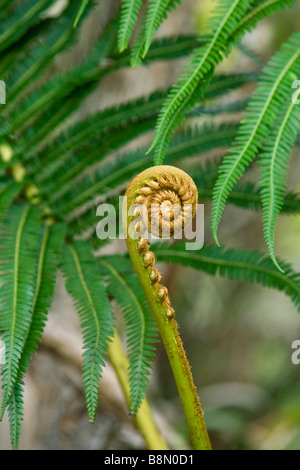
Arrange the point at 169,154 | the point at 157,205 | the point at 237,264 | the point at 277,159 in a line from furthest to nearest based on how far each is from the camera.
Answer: the point at 169,154 → the point at 237,264 → the point at 277,159 → the point at 157,205

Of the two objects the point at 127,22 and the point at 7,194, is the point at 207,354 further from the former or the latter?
the point at 127,22

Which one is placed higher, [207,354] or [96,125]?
[96,125]

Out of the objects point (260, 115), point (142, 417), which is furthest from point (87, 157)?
point (142, 417)

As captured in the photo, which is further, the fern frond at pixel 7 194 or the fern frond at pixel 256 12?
the fern frond at pixel 7 194

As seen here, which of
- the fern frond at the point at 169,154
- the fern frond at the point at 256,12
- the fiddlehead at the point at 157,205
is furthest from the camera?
the fern frond at the point at 169,154

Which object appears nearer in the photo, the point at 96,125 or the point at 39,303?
the point at 39,303

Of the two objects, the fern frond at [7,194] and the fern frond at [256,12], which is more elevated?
the fern frond at [256,12]

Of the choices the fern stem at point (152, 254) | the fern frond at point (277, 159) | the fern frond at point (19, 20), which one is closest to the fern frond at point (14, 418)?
the fern stem at point (152, 254)

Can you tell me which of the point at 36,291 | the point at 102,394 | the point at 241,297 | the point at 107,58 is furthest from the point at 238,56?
the point at 36,291

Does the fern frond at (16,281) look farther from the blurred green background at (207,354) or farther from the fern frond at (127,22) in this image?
the blurred green background at (207,354)
